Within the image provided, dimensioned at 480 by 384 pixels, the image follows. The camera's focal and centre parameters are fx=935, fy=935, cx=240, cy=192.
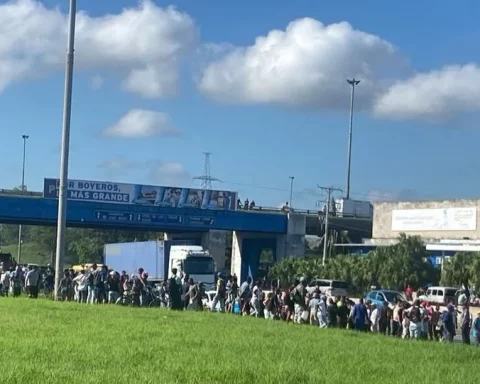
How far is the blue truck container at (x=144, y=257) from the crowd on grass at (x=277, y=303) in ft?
40.4

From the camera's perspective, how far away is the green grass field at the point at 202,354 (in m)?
13.9

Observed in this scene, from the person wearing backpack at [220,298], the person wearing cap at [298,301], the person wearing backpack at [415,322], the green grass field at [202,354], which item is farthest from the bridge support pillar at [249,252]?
the green grass field at [202,354]

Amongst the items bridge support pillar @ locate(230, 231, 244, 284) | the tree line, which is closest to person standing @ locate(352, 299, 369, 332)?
the tree line

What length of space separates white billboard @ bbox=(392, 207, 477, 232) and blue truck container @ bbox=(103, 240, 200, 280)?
1773 centimetres

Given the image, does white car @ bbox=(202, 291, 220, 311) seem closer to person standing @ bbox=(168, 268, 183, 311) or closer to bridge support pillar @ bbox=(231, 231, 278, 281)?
person standing @ bbox=(168, 268, 183, 311)

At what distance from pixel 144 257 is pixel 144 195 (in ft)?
30.5

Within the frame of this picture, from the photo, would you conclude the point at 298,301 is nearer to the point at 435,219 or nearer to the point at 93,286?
the point at 93,286

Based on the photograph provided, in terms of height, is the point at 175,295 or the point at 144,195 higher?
the point at 144,195

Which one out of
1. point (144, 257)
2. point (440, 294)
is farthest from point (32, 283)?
point (144, 257)

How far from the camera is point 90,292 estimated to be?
37.6 m

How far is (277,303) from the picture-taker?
113 ft

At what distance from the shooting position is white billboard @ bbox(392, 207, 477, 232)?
6500cm

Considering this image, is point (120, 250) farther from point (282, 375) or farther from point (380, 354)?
point (282, 375)

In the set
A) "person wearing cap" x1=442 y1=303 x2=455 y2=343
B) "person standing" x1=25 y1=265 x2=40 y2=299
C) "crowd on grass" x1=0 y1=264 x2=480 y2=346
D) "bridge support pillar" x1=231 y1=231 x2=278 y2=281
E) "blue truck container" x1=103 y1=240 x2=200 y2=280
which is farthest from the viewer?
"bridge support pillar" x1=231 y1=231 x2=278 y2=281
